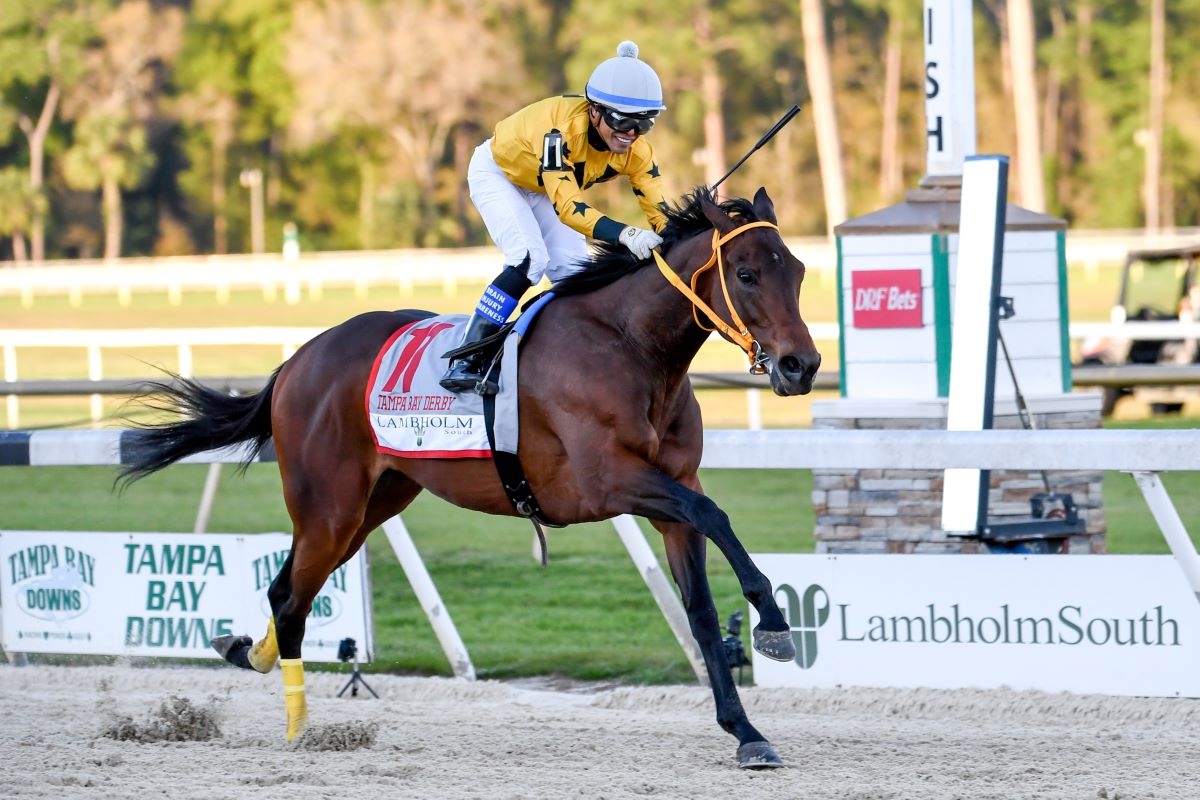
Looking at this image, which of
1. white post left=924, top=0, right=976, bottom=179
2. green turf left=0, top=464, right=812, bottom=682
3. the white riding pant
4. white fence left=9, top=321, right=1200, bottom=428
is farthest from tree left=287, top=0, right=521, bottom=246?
the white riding pant

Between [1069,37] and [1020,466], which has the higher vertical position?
[1069,37]

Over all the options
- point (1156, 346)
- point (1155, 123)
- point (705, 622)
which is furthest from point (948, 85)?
point (1155, 123)

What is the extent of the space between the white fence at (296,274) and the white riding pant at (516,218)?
2620 centimetres

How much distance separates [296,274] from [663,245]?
→ 2929 centimetres

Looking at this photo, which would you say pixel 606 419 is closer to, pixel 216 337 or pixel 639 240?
pixel 639 240

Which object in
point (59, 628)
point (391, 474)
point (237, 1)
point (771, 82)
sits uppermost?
point (237, 1)

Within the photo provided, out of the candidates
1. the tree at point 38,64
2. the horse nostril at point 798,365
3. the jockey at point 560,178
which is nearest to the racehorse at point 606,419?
the horse nostril at point 798,365

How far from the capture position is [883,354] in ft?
22.7

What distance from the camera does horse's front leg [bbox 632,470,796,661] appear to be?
4234mm

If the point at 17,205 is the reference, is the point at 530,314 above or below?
below

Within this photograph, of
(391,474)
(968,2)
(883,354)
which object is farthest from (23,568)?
(968,2)

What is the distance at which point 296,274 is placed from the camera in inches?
1307

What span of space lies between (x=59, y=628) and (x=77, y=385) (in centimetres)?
394

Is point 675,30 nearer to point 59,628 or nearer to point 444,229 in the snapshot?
point 444,229
